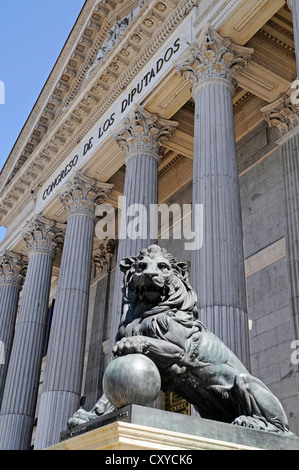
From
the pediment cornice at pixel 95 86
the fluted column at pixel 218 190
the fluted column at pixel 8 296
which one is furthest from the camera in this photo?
the fluted column at pixel 8 296

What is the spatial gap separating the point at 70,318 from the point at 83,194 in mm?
4223

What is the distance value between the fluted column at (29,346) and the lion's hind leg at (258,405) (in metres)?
14.2

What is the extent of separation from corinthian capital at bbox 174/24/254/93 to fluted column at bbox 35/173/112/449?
249 inches

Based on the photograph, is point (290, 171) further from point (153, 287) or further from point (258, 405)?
point (258, 405)

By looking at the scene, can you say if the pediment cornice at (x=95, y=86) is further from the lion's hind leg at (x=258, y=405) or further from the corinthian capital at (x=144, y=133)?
the lion's hind leg at (x=258, y=405)

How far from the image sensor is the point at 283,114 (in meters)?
14.8

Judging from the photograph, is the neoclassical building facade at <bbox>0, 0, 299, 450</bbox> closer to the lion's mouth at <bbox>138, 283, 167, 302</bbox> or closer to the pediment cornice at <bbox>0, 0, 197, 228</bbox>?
the pediment cornice at <bbox>0, 0, 197, 228</bbox>

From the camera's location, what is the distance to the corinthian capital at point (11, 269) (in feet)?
75.6

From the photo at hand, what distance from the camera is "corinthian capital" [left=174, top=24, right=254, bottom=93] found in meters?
12.5

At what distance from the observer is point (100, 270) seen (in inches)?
939

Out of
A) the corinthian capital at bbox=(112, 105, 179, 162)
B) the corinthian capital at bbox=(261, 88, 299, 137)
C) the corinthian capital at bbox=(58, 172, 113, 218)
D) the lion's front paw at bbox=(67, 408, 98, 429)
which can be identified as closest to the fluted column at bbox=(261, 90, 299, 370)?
the corinthian capital at bbox=(261, 88, 299, 137)

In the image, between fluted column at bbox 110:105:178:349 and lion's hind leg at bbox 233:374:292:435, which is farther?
fluted column at bbox 110:105:178:349

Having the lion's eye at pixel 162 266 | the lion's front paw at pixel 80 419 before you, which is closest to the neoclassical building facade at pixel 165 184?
the lion's eye at pixel 162 266

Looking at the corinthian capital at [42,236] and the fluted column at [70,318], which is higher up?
the corinthian capital at [42,236]
